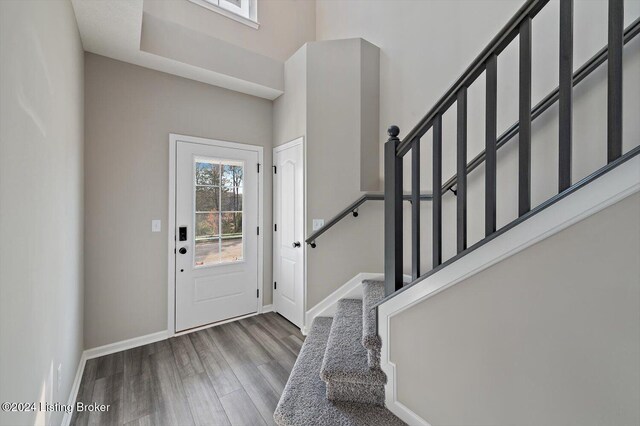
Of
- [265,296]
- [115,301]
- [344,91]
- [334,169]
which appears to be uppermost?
[344,91]

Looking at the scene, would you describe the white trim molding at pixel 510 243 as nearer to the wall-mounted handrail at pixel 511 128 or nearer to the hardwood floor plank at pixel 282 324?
the wall-mounted handrail at pixel 511 128

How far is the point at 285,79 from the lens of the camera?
127 inches

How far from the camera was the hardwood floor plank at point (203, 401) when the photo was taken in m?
1.77

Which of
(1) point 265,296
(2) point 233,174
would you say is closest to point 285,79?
(2) point 233,174

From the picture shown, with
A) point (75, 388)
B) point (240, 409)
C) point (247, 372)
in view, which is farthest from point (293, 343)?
point (75, 388)

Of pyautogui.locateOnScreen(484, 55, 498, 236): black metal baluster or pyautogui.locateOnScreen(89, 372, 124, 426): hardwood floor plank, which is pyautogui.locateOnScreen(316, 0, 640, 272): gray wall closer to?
pyautogui.locateOnScreen(484, 55, 498, 236): black metal baluster

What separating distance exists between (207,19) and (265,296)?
3289 mm

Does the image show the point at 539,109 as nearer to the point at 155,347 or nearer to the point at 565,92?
the point at 565,92

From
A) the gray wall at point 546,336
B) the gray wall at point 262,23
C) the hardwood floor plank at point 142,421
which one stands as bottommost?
the hardwood floor plank at point 142,421

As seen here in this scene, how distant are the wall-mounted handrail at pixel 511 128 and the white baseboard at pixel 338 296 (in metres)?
1.08

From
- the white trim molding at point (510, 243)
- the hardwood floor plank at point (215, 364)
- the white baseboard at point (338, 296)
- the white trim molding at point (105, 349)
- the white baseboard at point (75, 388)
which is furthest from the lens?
the white baseboard at point (338, 296)

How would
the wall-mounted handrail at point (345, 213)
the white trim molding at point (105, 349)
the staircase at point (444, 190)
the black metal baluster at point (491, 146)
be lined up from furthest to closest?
the wall-mounted handrail at point (345, 213) < the white trim molding at point (105, 349) < the black metal baluster at point (491, 146) < the staircase at point (444, 190)

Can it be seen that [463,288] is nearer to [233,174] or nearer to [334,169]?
[334,169]

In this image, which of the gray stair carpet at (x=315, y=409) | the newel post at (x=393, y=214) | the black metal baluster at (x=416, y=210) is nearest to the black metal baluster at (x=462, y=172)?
the black metal baluster at (x=416, y=210)
